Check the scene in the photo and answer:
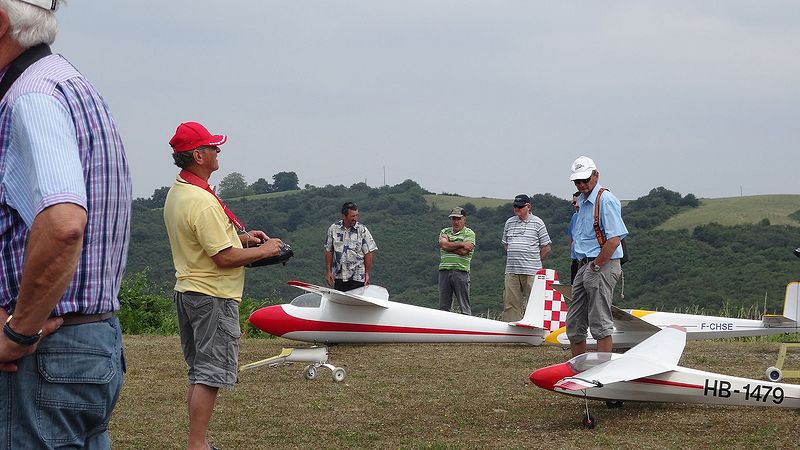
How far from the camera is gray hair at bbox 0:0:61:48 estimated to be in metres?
2.36

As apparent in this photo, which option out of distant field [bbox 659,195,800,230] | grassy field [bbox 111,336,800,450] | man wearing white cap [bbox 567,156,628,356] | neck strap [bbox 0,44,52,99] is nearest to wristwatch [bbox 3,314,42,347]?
neck strap [bbox 0,44,52,99]

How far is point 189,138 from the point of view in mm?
5129

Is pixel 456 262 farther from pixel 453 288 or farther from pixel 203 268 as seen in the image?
pixel 203 268

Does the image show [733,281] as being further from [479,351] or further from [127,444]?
[127,444]

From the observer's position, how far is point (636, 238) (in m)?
46.6

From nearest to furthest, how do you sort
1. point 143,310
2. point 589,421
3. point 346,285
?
point 589,421, point 346,285, point 143,310

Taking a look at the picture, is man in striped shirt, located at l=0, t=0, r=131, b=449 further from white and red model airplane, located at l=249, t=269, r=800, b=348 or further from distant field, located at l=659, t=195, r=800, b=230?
distant field, located at l=659, t=195, r=800, b=230

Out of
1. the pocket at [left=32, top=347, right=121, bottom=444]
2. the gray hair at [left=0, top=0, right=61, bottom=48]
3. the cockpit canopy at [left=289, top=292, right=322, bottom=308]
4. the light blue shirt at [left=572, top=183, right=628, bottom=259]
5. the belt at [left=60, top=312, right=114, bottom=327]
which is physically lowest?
the cockpit canopy at [left=289, top=292, right=322, bottom=308]

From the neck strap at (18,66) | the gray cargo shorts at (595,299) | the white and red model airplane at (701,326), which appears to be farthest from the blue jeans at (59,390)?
the white and red model airplane at (701,326)

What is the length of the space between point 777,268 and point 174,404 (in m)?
37.0

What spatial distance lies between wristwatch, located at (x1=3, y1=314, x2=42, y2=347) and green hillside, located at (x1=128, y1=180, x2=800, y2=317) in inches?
→ 1019

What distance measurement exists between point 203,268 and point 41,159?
9.35 feet

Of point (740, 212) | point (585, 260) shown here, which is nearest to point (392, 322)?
point (585, 260)

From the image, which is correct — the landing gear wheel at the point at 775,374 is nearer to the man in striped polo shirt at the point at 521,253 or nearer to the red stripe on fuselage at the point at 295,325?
the red stripe on fuselage at the point at 295,325
